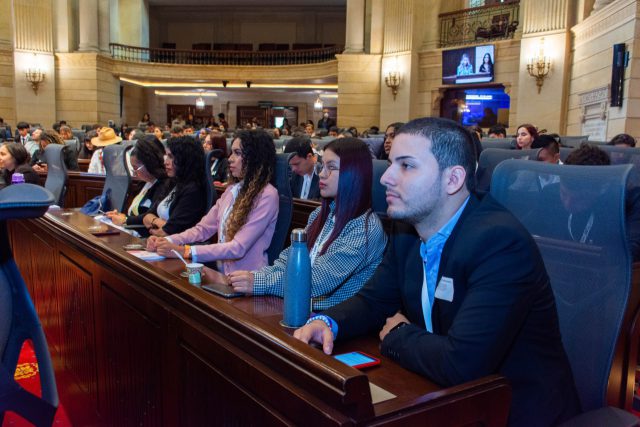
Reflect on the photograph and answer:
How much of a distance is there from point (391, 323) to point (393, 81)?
12737mm

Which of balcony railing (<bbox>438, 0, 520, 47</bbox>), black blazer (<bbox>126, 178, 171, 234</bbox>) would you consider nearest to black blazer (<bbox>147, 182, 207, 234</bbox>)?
black blazer (<bbox>126, 178, 171, 234</bbox>)

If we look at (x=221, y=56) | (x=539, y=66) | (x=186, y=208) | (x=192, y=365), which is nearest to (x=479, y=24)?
(x=539, y=66)

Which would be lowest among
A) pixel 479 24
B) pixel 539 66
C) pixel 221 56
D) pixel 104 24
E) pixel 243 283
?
pixel 243 283

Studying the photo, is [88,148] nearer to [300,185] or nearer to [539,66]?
[300,185]

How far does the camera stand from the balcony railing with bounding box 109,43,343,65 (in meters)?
18.1

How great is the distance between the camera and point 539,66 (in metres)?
10.2

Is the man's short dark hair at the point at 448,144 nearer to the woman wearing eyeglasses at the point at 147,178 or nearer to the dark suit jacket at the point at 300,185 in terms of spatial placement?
the woman wearing eyeglasses at the point at 147,178

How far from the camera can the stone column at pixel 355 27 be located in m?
14.8

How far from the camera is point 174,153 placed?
357cm

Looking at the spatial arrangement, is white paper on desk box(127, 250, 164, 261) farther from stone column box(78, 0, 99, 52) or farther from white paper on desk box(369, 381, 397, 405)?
stone column box(78, 0, 99, 52)

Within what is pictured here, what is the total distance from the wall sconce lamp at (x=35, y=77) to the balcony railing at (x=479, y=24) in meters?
10.7

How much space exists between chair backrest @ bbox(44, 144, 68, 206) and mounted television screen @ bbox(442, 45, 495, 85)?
919 centimetres

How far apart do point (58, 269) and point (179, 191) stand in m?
1.11

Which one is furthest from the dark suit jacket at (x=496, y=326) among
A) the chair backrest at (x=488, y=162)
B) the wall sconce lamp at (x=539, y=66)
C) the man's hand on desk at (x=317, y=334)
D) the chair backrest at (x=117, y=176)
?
the wall sconce lamp at (x=539, y=66)
